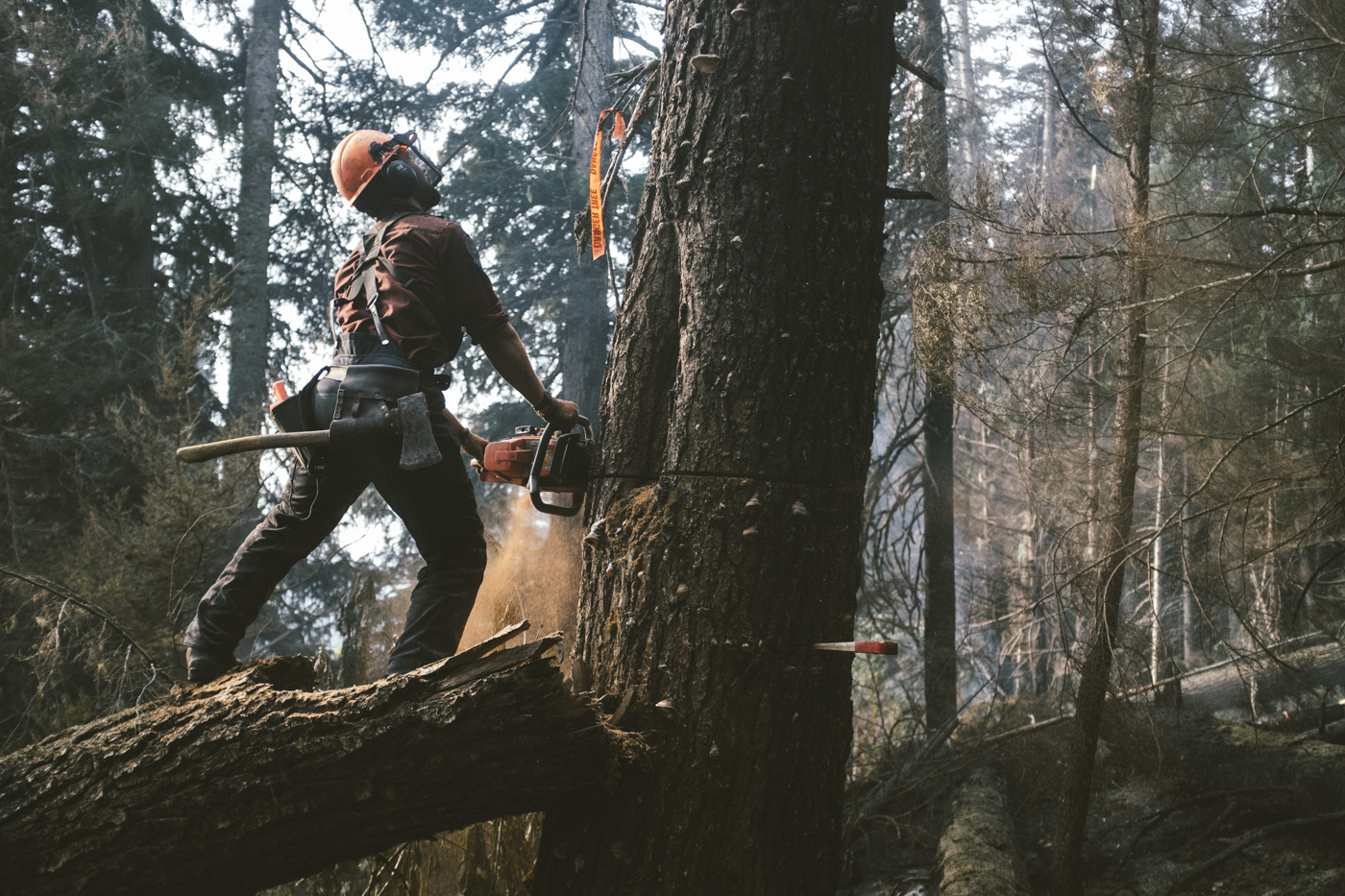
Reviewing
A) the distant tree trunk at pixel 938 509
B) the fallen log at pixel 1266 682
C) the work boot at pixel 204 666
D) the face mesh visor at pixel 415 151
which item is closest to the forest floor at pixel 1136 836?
the distant tree trunk at pixel 938 509

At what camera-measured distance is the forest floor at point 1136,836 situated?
4.48 m

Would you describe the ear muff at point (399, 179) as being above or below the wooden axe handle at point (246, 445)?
above

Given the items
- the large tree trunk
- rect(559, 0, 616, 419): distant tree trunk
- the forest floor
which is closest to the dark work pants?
the large tree trunk

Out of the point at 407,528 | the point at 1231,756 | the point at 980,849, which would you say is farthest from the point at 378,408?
the point at 1231,756

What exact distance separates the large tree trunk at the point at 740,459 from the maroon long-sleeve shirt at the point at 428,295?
78 centimetres

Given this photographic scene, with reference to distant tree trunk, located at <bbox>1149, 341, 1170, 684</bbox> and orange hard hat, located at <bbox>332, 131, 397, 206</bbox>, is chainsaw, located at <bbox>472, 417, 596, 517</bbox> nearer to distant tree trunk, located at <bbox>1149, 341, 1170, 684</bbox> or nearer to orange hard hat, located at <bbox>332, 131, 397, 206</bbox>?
orange hard hat, located at <bbox>332, 131, 397, 206</bbox>

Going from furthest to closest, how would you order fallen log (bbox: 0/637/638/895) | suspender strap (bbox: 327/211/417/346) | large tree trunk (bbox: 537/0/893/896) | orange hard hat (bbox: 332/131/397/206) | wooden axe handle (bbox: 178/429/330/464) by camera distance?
orange hard hat (bbox: 332/131/397/206) → suspender strap (bbox: 327/211/417/346) → wooden axe handle (bbox: 178/429/330/464) → large tree trunk (bbox: 537/0/893/896) → fallen log (bbox: 0/637/638/895)

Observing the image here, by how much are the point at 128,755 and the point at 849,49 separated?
261 cm

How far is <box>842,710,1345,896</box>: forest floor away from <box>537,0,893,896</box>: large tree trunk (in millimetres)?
3355

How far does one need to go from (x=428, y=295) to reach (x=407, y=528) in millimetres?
856

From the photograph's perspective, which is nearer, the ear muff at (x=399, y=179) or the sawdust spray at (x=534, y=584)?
the ear muff at (x=399, y=179)

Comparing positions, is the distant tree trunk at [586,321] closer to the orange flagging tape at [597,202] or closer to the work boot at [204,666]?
the orange flagging tape at [597,202]

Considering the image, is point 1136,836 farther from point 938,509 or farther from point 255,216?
point 255,216

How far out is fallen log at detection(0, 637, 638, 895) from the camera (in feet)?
5.95
